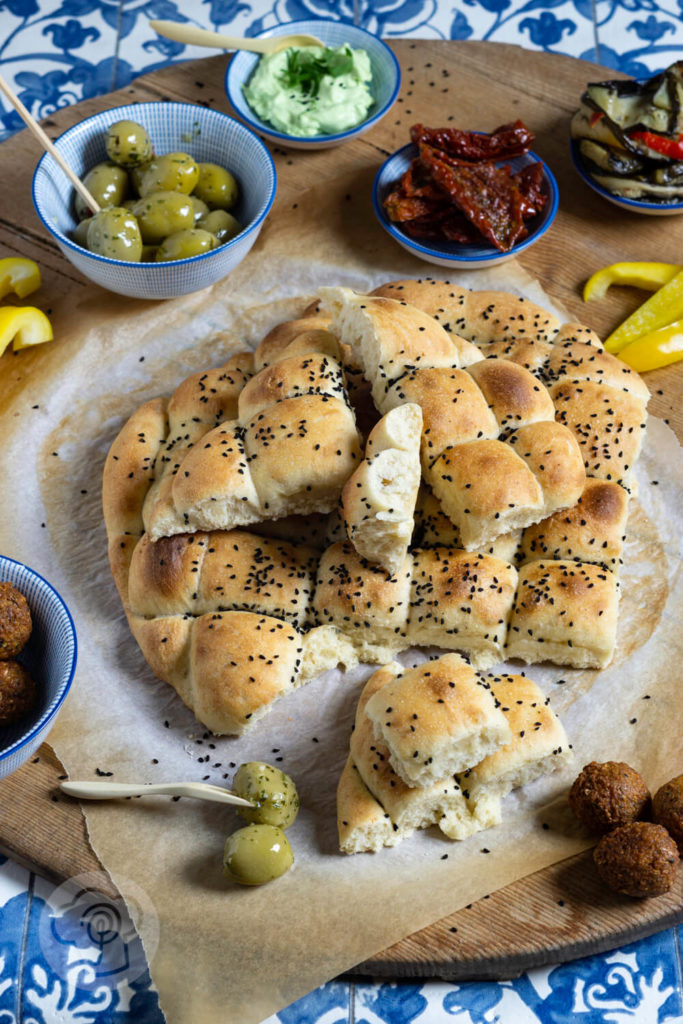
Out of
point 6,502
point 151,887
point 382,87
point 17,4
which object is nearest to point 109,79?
point 17,4

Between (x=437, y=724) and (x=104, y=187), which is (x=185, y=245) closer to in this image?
(x=104, y=187)

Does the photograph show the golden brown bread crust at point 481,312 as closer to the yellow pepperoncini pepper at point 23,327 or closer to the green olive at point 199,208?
the green olive at point 199,208

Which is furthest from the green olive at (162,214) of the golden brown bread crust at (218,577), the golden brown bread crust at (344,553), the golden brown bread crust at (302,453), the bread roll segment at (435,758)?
the bread roll segment at (435,758)

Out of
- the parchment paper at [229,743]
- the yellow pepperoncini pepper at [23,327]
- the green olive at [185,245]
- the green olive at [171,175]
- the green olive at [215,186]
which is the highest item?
the green olive at [171,175]

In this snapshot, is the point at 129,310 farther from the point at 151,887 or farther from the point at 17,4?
the point at 17,4

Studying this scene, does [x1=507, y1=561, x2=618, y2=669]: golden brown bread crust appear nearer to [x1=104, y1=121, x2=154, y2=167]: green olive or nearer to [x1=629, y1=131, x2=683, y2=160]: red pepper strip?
[x1=629, y1=131, x2=683, y2=160]: red pepper strip
